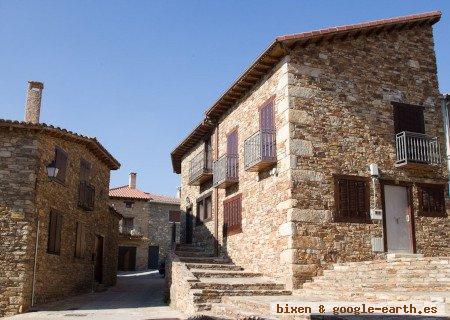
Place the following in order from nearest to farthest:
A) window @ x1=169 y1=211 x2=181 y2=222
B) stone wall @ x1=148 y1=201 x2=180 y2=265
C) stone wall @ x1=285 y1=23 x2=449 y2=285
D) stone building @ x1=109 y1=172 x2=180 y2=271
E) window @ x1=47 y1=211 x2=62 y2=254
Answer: stone wall @ x1=285 y1=23 x2=449 y2=285, window @ x1=47 y1=211 x2=62 y2=254, stone building @ x1=109 y1=172 x2=180 y2=271, stone wall @ x1=148 y1=201 x2=180 y2=265, window @ x1=169 y1=211 x2=181 y2=222

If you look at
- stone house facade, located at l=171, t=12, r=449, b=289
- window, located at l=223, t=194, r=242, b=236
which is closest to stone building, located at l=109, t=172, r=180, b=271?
window, located at l=223, t=194, r=242, b=236

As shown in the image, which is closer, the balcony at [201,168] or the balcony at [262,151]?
the balcony at [262,151]

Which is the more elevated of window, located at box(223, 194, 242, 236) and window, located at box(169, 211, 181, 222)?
window, located at box(169, 211, 181, 222)

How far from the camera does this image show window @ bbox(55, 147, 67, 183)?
52.8 feet

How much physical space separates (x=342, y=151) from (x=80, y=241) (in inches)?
435

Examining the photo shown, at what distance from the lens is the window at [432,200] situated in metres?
14.0

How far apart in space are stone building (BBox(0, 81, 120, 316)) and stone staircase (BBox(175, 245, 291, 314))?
15.6 feet

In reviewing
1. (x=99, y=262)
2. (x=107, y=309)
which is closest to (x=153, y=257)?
(x=99, y=262)

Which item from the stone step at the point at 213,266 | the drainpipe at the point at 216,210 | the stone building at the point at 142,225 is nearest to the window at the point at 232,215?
the drainpipe at the point at 216,210

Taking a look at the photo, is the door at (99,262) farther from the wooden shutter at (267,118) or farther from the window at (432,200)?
the window at (432,200)

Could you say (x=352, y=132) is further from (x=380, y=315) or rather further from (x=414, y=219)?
(x=380, y=315)

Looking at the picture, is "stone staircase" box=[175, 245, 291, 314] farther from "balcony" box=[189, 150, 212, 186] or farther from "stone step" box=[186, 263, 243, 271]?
"balcony" box=[189, 150, 212, 186]

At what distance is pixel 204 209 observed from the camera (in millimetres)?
19938

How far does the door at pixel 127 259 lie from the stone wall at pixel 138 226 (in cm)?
31
